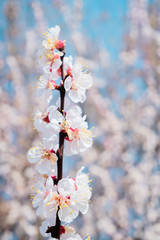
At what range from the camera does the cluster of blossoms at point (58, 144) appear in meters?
1.01

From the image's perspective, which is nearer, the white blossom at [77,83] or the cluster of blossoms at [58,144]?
the cluster of blossoms at [58,144]

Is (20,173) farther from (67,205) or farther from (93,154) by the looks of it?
(67,205)

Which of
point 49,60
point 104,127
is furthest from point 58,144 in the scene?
point 104,127

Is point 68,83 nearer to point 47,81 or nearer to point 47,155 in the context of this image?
point 47,81

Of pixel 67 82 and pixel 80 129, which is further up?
pixel 67 82

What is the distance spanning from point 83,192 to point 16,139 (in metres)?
Result: 4.23

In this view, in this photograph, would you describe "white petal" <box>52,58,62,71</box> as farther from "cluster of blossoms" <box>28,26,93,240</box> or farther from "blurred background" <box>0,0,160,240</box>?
"blurred background" <box>0,0,160,240</box>

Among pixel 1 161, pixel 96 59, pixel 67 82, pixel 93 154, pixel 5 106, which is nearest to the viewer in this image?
pixel 67 82

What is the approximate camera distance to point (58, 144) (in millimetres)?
1103

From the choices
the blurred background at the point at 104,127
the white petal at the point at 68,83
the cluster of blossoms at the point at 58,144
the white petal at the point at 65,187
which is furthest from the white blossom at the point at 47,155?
the blurred background at the point at 104,127

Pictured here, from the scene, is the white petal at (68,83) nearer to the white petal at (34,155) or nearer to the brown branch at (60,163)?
the brown branch at (60,163)

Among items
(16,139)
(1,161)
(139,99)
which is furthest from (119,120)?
(1,161)

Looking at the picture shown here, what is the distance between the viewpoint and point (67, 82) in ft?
3.67

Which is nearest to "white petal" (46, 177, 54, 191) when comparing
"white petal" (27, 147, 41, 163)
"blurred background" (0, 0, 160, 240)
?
"white petal" (27, 147, 41, 163)
